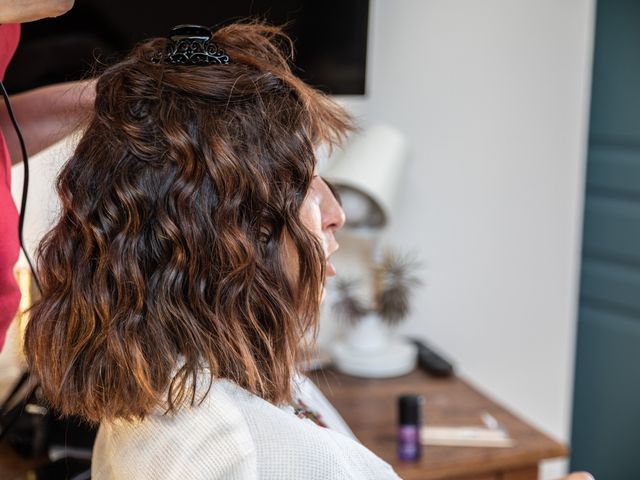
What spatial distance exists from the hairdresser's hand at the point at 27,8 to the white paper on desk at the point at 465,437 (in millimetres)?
1111

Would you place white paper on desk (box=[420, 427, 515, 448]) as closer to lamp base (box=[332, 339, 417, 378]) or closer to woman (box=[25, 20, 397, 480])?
lamp base (box=[332, 339, 417, 378])

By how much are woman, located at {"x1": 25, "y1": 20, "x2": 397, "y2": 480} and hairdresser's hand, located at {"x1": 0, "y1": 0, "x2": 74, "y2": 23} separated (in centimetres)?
10

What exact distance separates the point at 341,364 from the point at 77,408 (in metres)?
1.17

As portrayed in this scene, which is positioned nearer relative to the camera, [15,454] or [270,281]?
[270,281]

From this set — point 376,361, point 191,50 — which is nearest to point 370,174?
point 376,361

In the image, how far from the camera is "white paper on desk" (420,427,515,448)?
1.57 meters

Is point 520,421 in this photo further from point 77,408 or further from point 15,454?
point 77,408

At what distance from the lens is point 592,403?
2.36m

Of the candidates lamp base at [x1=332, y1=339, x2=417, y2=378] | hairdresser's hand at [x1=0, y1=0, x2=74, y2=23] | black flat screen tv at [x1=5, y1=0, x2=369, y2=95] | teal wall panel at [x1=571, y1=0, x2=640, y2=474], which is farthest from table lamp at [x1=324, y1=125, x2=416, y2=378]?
hairdresser's hand at [x1=0, y1=0, x2=74, y2=23]

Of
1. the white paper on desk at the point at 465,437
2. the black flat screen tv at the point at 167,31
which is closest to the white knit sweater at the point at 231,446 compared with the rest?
the black flat screen tv at the point at 167,31

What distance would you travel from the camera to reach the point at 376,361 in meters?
1.87

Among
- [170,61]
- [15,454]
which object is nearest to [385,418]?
[15,454]

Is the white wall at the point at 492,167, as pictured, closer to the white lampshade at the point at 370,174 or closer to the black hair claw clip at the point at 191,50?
the white lampshade at the point at 370,174

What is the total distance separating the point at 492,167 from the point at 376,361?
23.3 inches
